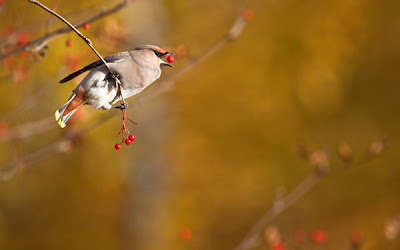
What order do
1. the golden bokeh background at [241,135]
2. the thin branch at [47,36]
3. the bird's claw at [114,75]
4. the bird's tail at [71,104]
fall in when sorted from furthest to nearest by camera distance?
1. the golden bokeh background at [241,135]
2. the thin branch at [47,36]
3. the bird's tail at [71,104]
4. the bird's claw at [114,75]

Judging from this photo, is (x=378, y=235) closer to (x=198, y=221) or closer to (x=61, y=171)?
(x=198, y=221)

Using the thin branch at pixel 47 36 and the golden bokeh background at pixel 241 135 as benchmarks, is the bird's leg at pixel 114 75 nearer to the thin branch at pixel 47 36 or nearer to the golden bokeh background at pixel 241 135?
the thin branch at pixel 47 36

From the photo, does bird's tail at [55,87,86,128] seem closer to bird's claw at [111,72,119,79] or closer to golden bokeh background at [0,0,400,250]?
bird's claw at [111,72,119,79]

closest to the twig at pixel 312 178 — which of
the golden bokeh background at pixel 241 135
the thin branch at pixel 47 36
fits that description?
the thin branch at pixel 47 36

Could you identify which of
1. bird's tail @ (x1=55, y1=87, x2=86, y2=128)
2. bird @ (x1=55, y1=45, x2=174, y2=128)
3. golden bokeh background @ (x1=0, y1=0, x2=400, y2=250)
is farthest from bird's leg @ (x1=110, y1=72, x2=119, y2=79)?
golden bokeh background @ (x1=0, y1=0, x2=400, y2=250)

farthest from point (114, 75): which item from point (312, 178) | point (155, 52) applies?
point (312, 178)

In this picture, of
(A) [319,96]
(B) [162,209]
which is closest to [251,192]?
(B) [162,209]

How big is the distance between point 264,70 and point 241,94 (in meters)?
0.59

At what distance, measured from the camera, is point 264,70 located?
31.5 feet

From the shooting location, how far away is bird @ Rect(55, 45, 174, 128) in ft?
6.51

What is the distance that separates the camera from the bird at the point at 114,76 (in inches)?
78.2

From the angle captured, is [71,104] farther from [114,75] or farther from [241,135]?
[241,135]

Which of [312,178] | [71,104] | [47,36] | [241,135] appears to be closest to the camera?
[71,104]

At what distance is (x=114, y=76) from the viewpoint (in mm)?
1958
